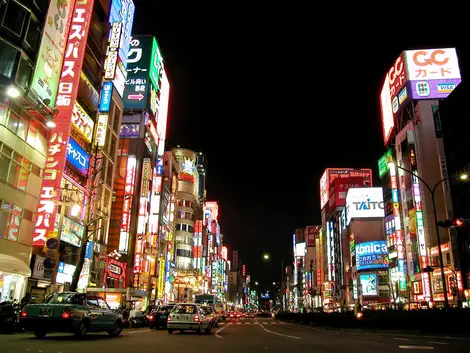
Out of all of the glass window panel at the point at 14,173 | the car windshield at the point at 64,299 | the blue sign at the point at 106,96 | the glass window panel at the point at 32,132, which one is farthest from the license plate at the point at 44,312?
the blue sign at the point at 106,96

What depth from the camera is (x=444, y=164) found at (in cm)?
5222

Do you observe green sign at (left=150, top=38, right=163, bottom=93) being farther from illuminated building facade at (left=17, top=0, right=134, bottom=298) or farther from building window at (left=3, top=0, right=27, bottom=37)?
building window at (left=3, top=0, right=27, bottom=37)

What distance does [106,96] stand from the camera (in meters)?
41.8

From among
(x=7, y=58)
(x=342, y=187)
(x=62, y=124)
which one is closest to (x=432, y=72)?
(x=342, y=187)

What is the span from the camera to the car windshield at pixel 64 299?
51.0 feet

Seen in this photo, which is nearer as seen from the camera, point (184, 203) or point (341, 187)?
point (184, 203)

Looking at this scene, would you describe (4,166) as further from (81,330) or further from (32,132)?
(81,330)

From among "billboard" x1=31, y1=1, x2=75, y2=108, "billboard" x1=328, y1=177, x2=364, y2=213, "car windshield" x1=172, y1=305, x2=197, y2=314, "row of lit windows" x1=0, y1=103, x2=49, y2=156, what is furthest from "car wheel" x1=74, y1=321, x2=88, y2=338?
"billboard" x1=328, y1=177, x2=364, y2=213

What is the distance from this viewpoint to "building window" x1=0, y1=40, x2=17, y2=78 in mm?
25344

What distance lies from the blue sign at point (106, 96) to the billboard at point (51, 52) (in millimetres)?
9687

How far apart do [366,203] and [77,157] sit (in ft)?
223

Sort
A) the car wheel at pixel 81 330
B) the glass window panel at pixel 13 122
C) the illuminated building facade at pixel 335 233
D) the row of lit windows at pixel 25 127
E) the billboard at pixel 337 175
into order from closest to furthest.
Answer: the car wheel at pixel 81 330
the row of lit windows at pixel 25 127
the glass window panel at pixel 13 122
the illuminated building facade at pixel 335 233
the billboard at pixel 337 175

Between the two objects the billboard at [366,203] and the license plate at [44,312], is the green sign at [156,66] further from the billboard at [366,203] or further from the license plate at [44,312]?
the license plate at [44,312]

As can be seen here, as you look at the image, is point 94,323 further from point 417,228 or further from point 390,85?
point 390,85
